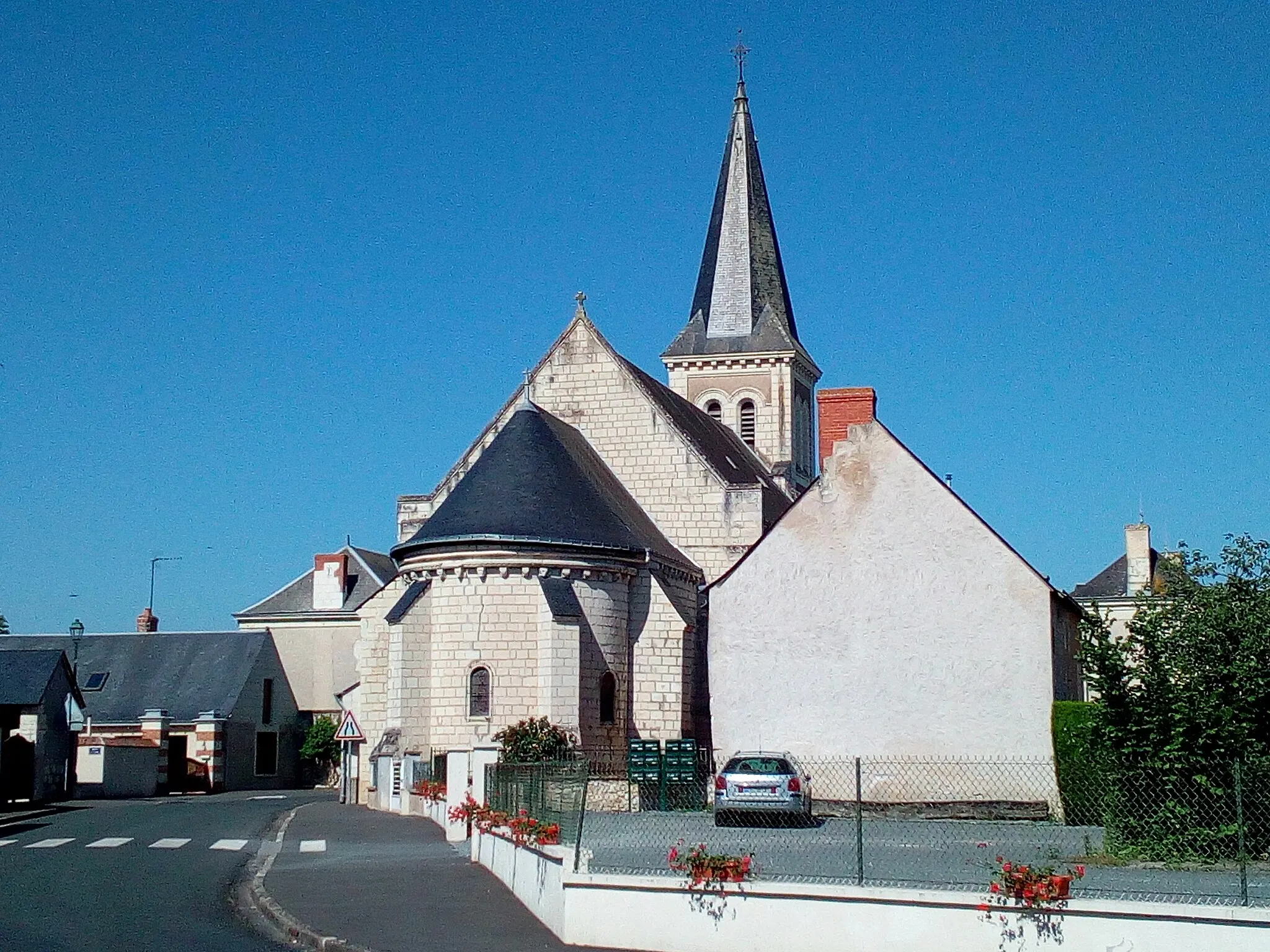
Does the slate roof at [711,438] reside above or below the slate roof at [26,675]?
above

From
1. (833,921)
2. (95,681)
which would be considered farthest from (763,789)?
(95,681)

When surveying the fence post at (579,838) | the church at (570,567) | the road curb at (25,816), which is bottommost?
the road curb at (25,816)

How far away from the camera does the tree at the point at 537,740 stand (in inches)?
1164

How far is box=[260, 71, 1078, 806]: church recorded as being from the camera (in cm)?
2684

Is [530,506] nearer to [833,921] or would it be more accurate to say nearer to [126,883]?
[126,883]

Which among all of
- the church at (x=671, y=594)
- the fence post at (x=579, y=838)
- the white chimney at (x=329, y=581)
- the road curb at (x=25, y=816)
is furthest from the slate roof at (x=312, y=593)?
the fence post at (x=579, y=838)

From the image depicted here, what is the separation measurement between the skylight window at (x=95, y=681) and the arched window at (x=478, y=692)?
83.0 feet

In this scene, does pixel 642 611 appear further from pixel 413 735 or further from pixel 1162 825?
pixel 1162 825

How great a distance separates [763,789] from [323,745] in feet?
114

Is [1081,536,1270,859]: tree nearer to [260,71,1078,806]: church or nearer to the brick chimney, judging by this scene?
[260,71,1078,806]: church

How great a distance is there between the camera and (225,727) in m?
49.6

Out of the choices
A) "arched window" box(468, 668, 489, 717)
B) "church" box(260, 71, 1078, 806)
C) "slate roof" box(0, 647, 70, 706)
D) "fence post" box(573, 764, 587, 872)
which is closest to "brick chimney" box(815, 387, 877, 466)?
"church" box(260, 71, 1078, 806)

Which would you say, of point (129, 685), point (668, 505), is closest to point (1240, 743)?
point (668, 505)

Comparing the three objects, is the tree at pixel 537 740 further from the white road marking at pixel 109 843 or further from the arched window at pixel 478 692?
the white road marking at pixel 109 843
